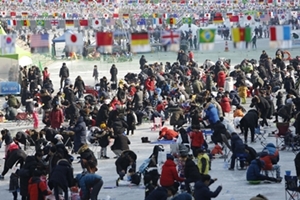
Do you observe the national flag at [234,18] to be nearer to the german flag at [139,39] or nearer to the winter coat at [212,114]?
the german flag at [139,39]

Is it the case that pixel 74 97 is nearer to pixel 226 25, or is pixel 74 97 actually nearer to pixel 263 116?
pixel 263 116

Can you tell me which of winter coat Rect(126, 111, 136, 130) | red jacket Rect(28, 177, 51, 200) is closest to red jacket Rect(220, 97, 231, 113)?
winter coat Rect(126, 111, 136, 130)

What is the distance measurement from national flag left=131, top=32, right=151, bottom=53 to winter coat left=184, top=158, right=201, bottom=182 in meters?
14.6

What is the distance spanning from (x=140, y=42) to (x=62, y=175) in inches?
612

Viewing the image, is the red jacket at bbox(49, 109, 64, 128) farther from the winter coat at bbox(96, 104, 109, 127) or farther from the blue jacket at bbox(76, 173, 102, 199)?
the blue jacket at bbox(76, 173, 102, 199)

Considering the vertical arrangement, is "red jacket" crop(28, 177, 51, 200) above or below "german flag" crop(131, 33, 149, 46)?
below

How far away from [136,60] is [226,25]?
1800 centimetres

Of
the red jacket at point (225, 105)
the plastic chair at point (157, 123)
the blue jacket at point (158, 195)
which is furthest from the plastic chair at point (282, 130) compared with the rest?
the blue jacket at point (158, 195)

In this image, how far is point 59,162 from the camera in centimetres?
1867

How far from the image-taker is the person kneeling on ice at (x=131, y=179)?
828 inches

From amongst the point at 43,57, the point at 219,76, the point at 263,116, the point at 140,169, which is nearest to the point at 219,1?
the point at 43,57

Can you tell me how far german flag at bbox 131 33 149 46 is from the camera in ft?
110

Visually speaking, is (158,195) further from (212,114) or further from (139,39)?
(139,39)

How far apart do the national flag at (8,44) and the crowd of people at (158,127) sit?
37.2 inches
